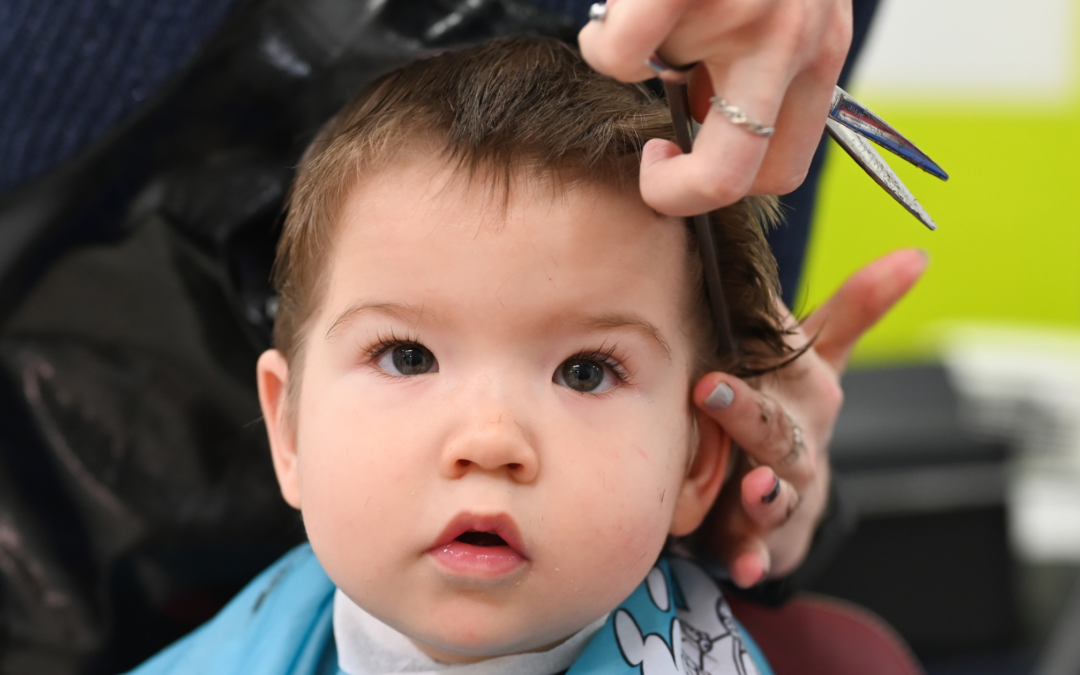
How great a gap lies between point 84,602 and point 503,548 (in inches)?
19.9

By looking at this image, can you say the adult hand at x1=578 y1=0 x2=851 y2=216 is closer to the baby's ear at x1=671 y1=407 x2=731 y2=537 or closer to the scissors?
the scissors

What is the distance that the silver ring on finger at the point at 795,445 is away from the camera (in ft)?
2.72

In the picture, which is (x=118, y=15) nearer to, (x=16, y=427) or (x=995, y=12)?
(x=16, y=427)

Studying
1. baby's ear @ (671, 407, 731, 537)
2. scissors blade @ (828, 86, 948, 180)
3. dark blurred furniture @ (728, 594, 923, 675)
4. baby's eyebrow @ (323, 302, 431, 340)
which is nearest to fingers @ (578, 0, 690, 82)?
scissors blade @ (828, 86, 948, 180)

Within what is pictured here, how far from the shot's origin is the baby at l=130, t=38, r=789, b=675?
0.63m

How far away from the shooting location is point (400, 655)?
2.48 feet

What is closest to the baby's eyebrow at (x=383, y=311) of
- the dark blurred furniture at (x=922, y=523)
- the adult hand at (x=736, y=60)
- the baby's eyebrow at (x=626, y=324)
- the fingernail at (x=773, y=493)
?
the baby's eyebrow at (x=626, y=324)

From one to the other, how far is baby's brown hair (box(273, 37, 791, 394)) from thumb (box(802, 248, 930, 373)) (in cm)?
12

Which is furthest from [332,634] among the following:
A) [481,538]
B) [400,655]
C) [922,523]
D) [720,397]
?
[922,523]

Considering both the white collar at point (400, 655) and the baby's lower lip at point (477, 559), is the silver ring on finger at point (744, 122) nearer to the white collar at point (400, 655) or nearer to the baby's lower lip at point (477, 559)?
the baby's lower lip at point (477, 559)

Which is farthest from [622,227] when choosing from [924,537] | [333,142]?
[924,537]

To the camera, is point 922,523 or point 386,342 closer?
point 386,342

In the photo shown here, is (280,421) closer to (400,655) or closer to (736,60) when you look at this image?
(400,655)

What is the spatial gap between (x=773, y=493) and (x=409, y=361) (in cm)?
31
